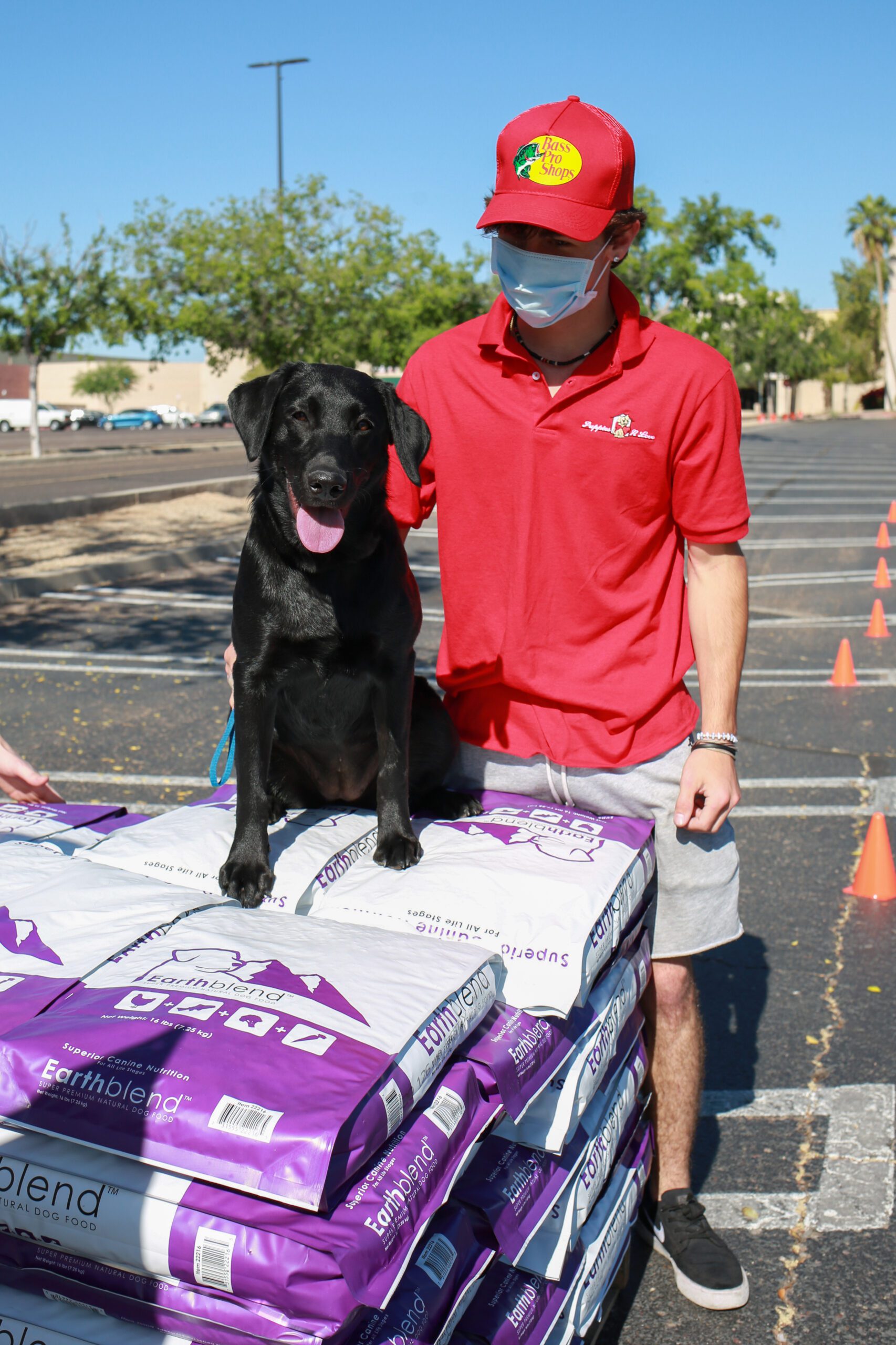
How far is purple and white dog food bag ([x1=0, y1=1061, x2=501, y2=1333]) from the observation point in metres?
1.54

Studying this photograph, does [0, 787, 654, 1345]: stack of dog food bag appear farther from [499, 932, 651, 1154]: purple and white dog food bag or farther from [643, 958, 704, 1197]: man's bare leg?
[643, 958, 704, 1197]: man's bare leg

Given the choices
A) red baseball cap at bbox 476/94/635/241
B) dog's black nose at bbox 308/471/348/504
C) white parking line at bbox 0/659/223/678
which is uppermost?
red baseball cap at bbox 476/94/635/241

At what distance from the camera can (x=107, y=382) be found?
9531 cm

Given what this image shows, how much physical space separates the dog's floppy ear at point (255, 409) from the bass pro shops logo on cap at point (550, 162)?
0.75 metres

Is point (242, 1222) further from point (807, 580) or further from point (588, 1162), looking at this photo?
point (807, 580)

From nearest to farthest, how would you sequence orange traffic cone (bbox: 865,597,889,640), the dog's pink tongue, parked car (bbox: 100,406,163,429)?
the dog's pink tongue, orange traffic cone (bbox: 865,597,889,640), parked car (bbox: 100,406,163,429)

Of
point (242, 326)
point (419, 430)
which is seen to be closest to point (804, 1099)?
point (419, 430)

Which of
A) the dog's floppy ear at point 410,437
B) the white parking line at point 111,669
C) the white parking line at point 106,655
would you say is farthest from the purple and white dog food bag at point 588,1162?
the white parking line at point 106,655

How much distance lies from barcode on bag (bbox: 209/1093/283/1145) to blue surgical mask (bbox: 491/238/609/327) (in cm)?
180

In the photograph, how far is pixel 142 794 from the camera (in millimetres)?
5930

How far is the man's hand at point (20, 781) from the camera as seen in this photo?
2.88 metres

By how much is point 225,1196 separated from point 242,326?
28142 millimetres

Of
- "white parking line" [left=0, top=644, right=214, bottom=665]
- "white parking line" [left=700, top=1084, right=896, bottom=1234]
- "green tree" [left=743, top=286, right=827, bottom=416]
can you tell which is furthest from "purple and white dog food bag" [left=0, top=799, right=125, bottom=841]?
"green tree" [left=743, top=286, right=827, bottom=416]

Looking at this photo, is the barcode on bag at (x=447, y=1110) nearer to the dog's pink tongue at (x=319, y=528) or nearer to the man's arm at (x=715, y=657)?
the man's arm at (x=715, y=657)
